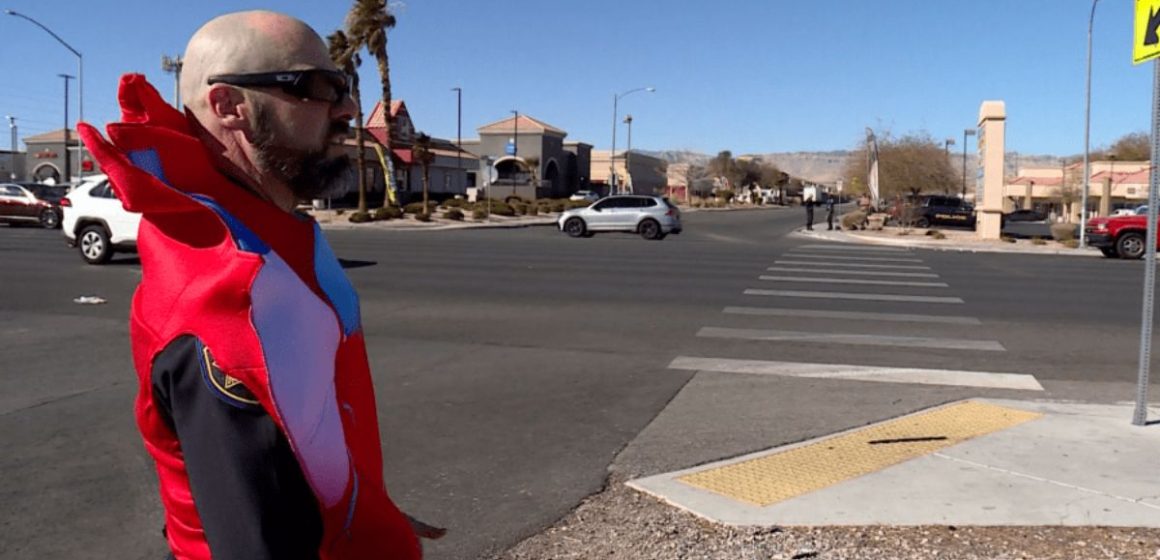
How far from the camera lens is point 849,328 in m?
11.8

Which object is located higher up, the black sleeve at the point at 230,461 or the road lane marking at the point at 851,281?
the black sleeve at the point at 230,461

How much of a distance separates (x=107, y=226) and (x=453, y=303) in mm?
8186

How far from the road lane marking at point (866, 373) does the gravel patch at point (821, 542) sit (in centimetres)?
403

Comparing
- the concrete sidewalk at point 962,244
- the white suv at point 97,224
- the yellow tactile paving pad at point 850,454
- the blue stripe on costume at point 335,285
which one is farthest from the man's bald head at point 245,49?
the concrete sidewalk at point 962,244

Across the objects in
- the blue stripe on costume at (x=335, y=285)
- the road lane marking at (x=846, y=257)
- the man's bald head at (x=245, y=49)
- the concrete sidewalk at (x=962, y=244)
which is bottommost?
the road lane marking at (x=846, y=257)

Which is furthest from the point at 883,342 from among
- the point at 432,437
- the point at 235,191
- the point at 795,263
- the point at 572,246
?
the point at 572,246

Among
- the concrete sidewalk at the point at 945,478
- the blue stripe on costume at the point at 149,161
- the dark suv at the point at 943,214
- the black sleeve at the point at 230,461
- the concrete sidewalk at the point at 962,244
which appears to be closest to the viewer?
the black sleeve at the point at 230,461

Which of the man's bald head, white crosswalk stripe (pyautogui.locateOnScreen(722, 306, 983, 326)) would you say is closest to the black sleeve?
the man's bald head

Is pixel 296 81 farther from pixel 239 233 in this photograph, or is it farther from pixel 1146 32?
pixel 1146 32

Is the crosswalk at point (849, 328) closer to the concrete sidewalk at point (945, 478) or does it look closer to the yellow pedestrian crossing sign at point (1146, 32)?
the concrete sidewalk at point (945, 478)

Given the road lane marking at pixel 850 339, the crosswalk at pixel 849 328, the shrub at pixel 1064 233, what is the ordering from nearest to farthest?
1. the crosswalk at pixel 849 328
2. the road lane marking at pixel 850 339
3. the shrub at pixel 1064 233

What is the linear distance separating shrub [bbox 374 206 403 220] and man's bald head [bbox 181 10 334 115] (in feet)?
142

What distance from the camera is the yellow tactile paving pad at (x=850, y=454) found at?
17.5 ft

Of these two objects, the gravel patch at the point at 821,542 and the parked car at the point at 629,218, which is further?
the parked car at the point at 629,218
